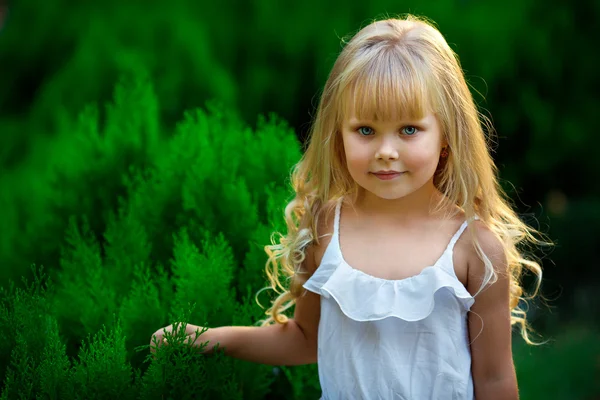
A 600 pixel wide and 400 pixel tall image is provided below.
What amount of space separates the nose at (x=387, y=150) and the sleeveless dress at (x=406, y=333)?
273 millimetres

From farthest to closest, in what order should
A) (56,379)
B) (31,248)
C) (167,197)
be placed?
(31,248) → (167,197) → (56,379)

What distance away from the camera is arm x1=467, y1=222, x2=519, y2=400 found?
2.09 meters

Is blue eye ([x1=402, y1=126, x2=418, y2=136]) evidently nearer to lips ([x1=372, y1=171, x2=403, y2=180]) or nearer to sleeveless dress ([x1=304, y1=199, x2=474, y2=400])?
lips ([x1=372, y1=171, x2=403, y2=180])

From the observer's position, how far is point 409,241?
2131 mm

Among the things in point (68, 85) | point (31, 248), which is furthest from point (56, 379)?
point (68, 85)

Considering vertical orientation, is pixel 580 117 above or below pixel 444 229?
below

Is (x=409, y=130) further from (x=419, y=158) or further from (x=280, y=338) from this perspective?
(x=280, y=338)

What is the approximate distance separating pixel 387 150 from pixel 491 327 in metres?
→ 0.50

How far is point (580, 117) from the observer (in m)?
5.91

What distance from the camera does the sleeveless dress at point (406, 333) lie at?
6.72ft

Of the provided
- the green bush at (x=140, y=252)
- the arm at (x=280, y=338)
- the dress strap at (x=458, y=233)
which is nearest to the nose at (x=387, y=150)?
the dress strap at (x=458, y=233)

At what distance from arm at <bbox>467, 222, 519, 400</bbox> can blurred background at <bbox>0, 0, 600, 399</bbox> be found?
9.62ft

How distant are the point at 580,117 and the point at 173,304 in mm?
4209

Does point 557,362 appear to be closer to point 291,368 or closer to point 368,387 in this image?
point 291,368
